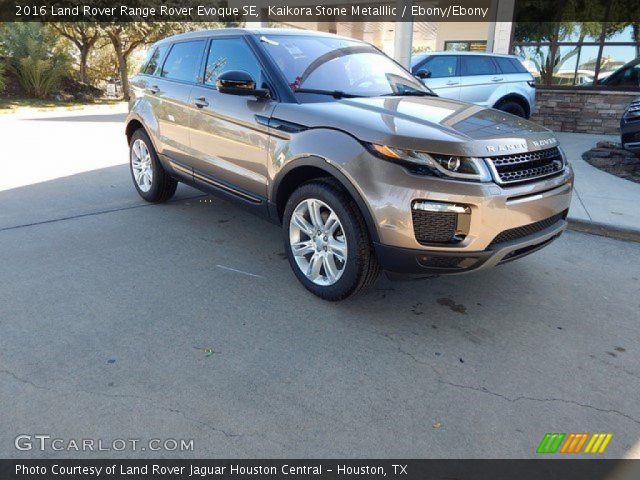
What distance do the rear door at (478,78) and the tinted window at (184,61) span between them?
6282 mm

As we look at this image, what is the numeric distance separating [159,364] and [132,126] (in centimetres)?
390

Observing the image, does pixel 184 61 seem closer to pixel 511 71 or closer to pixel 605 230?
pixel 605 230

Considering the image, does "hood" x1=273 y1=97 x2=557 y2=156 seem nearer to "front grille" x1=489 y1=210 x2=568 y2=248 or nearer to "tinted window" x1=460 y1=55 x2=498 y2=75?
"front grille" x1=489 y1=210 x2=568 y2=248

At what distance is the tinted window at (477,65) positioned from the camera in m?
9.76

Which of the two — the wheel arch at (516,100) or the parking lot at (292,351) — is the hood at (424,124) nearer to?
the parking lot at (292,351)

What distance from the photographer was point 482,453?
2.21 metres

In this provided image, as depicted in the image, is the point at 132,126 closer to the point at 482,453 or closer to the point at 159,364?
the point at 159,364

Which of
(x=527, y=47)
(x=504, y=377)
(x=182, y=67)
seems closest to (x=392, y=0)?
(x=527, y=47)

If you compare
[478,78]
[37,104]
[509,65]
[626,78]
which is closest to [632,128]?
[478,78]
